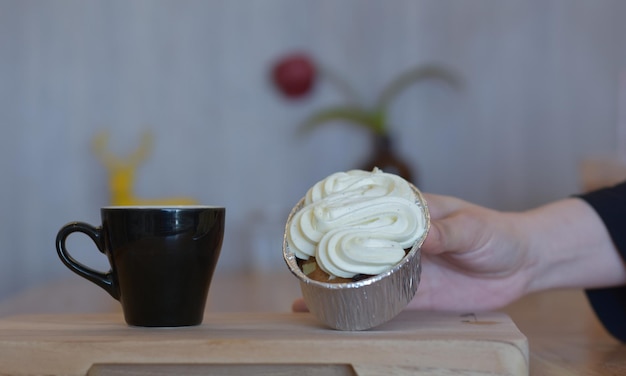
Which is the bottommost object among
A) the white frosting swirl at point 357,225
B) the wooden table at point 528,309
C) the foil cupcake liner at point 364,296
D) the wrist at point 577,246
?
the wooden table at point 528,309

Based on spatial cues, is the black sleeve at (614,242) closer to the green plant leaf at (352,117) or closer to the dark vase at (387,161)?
the dark vase at (387,161)

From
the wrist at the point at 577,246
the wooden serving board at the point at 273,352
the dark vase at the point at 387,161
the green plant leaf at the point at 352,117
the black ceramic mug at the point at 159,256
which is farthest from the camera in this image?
the green plant leaf at the point at 352,117

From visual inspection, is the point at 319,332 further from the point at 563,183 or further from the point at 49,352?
the point at 563,183

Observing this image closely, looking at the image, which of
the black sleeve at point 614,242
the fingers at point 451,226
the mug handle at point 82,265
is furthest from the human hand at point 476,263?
the mug handle at point 82,265

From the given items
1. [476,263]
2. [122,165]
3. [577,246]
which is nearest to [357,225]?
[476,263]

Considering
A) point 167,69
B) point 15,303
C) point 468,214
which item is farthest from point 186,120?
point 468,214

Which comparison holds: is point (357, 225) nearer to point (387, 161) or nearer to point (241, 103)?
point (387, 161)
